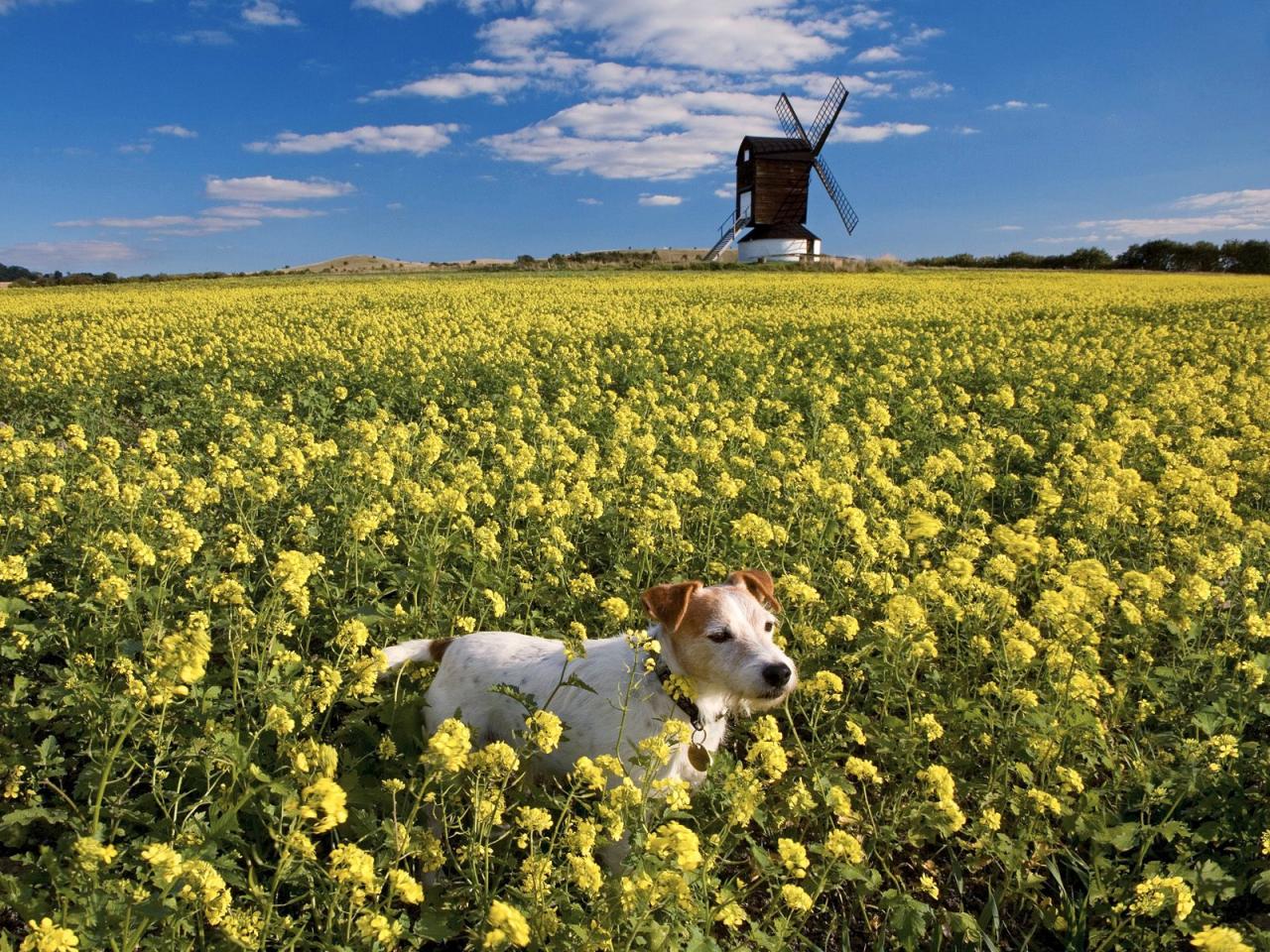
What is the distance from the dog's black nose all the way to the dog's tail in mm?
1523

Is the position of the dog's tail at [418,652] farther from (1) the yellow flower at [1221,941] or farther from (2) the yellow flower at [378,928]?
(1) the yellow flower at [1221,941]

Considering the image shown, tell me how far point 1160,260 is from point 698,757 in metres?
75.5

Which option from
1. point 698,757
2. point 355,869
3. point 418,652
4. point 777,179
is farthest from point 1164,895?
point 777,179

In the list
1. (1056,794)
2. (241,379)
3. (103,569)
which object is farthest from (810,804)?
(241,379)

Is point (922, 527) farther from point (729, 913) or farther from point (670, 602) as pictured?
point (729, 913)

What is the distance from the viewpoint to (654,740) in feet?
7.90

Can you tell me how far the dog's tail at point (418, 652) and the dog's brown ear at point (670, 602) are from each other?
3.56ft

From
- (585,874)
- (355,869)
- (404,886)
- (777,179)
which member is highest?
(777,179)

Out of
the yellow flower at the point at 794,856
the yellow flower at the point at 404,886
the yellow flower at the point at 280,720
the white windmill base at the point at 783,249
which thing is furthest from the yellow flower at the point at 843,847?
the white windmill base at the point at 783,249

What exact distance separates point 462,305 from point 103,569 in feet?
64.8

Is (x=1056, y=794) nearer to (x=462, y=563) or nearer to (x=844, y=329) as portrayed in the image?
(x=462, y=563)

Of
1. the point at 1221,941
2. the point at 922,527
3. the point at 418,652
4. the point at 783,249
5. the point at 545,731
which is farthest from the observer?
the point at 783,249

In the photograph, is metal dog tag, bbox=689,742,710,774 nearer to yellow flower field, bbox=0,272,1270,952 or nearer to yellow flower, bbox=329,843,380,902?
yellow flower field, bbox=0,272,1270,952

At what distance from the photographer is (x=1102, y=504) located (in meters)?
5.02
